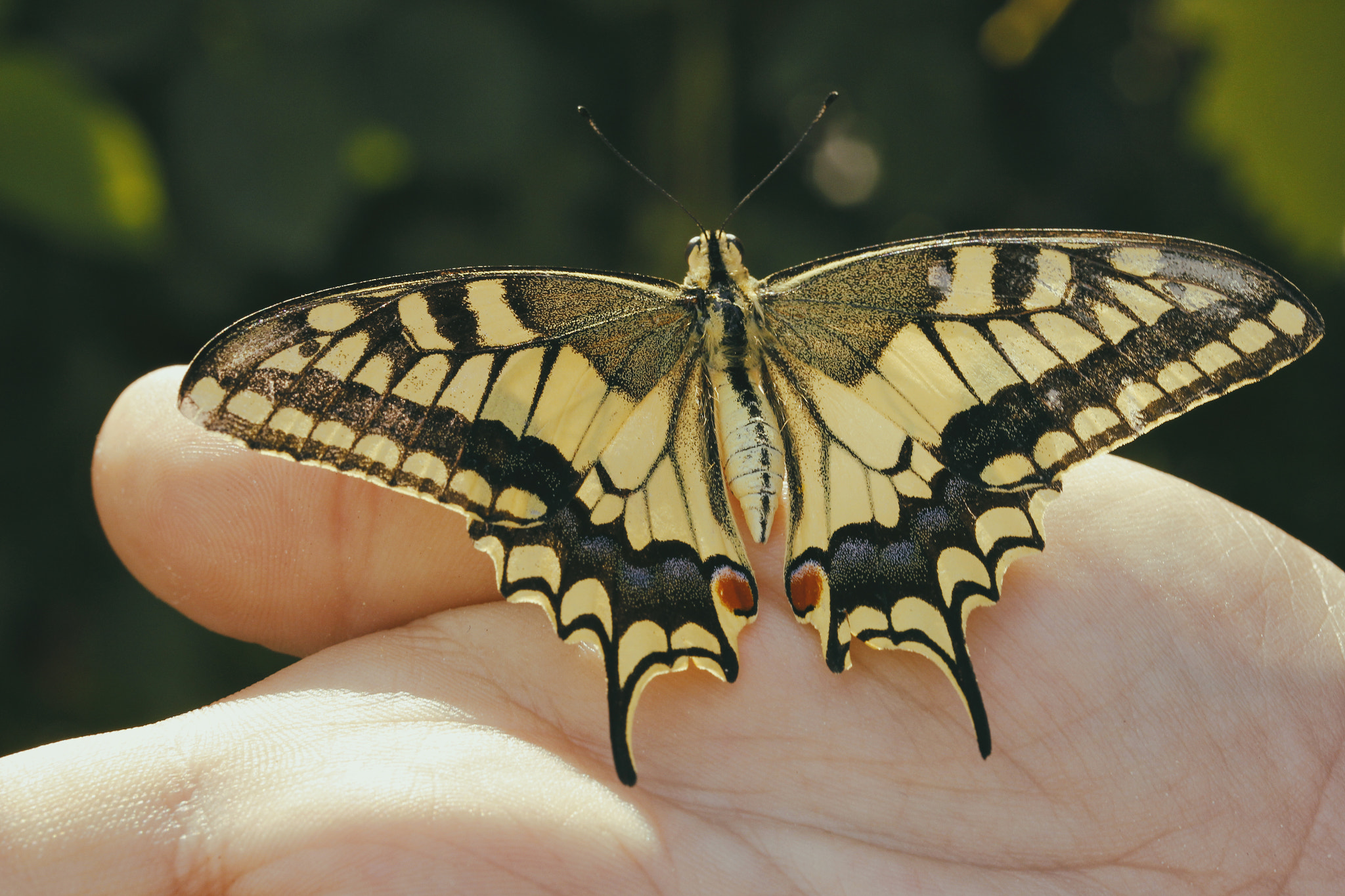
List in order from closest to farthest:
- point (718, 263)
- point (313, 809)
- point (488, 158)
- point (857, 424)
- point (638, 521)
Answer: point (313, 809) < point (638, 521) < point (857, 424) < point (718, 263) < point (488, 158)

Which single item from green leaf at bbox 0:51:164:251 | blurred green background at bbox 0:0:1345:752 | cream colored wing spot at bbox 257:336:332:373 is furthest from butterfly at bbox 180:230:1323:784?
green leaf at bbox 0:51:164:251

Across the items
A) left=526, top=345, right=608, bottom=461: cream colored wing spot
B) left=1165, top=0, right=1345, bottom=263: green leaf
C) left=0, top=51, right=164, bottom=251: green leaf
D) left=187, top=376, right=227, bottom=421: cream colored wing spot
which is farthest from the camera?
left=0, top=51, right=164, bottom=251: green leaf

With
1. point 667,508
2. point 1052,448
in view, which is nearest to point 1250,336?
point 1052,448

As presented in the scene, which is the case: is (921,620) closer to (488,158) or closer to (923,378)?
(923,378)

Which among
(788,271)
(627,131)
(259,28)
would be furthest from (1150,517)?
(259,28)

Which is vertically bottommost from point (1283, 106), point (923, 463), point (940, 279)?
point (923, 463)

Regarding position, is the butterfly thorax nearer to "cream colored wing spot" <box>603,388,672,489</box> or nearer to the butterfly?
the butterfly
